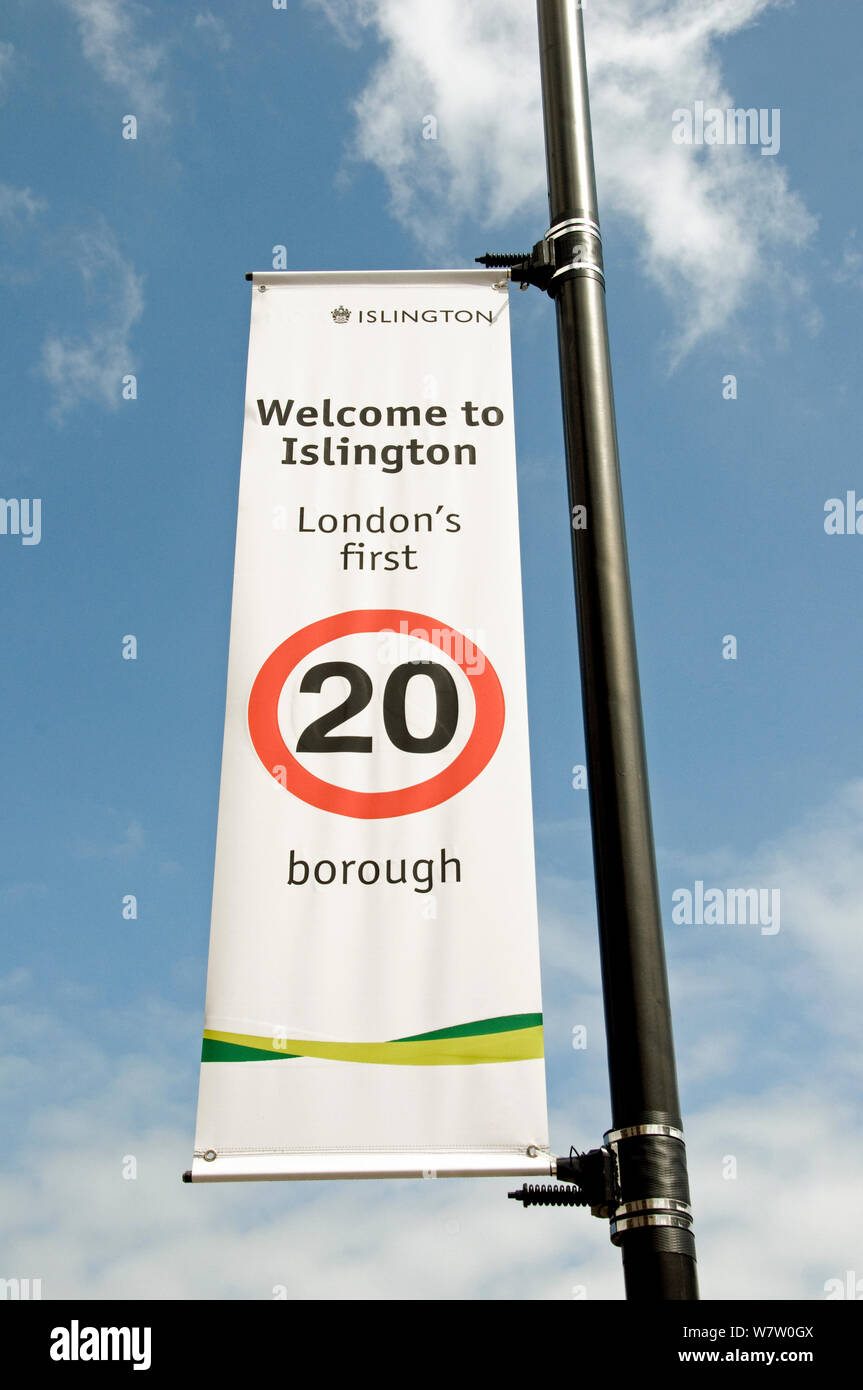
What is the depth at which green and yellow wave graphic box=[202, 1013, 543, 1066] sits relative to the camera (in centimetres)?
357

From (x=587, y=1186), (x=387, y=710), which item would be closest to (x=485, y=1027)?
(x=587, y=1186)

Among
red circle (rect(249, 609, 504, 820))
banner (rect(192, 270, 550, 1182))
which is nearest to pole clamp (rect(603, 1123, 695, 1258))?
banner (rect(192, 270, 550, 1182))

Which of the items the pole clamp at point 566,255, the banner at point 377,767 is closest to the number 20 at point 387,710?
the banner at point 377,767

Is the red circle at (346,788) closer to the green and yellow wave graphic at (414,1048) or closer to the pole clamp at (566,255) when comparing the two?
the green and yellow wave graphic at (414,1048)

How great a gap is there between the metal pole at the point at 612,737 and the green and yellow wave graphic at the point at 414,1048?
56cm

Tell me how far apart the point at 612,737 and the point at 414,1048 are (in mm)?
1078

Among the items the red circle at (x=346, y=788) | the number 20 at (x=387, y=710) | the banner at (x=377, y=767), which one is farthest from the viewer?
the number 20 at (x=387, y=710)

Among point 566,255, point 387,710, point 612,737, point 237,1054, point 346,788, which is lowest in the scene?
point 237,1054

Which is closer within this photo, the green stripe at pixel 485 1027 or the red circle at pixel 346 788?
the green stripe at pixel 485 1027

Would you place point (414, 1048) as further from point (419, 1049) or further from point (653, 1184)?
point (653, 1184)

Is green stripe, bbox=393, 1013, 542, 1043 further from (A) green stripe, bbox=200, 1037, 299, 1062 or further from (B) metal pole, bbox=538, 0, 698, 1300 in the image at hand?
(B) metal pole, bbox=538, 0, 698, 1300

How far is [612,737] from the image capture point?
3381 millimetres

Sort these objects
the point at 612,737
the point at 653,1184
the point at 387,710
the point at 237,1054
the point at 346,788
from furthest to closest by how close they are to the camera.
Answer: the point at 387,710, the point at 346,788, the point at 237,1054, the point at 612,737, the point at 653,1184

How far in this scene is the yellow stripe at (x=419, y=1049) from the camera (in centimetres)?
357
